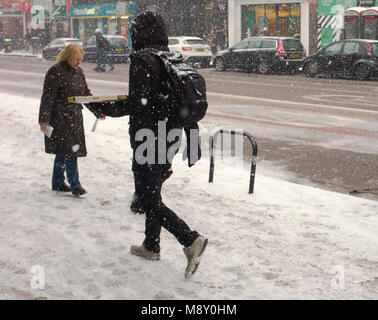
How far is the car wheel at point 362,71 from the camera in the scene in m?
22.7

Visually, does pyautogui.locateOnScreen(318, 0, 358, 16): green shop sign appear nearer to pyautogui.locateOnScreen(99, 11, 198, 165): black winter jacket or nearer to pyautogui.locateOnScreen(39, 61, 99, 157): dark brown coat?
pyautogui.locateOnScreen(39, 61, 99, 157): dark brown coat

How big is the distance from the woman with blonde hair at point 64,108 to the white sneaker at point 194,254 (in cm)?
243

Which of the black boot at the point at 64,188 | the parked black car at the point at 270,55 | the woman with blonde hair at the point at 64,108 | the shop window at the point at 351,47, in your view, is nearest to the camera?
the woman with blonde hair at the point at 64,108

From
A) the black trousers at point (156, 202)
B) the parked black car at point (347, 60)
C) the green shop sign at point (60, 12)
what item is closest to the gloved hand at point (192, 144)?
the black trousers at point (156, 202)

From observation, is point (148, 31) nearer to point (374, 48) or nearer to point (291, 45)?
point (374, 48)

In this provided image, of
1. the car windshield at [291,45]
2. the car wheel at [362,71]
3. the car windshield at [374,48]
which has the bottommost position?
the car wheel at [362,71]

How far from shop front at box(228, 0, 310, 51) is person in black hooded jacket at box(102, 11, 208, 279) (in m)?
29.5

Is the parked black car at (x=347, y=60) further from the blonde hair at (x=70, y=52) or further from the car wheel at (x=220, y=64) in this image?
the blonde hair at (x=70, y=52)

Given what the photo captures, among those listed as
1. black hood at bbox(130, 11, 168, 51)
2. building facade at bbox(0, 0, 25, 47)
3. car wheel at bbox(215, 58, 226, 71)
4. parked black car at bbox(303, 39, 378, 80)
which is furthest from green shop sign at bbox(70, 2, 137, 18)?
black hood at bbox(130, 11, 168, 51)

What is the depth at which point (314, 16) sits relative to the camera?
32.9 meters

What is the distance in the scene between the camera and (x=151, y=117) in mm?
4652

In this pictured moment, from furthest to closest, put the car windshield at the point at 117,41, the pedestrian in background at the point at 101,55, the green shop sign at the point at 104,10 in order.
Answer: the green shop sign at the point at 104,10 → the car windshield at the point at 117,41 → the pedestrian in background at the point at 101,55

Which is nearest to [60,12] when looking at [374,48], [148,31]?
[374,48]
